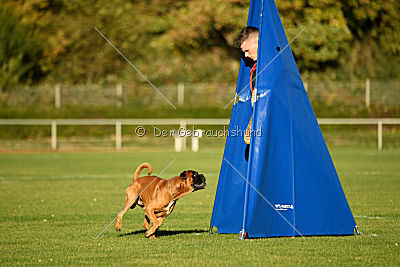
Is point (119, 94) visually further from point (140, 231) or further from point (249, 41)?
point (249, 41)

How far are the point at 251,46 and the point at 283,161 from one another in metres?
1.52

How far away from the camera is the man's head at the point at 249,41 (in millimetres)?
9102

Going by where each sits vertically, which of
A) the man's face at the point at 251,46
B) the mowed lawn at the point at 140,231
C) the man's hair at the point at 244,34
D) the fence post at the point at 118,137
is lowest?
the fence post at the point at 118,137

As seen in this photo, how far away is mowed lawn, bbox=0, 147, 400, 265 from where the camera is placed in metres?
7.80

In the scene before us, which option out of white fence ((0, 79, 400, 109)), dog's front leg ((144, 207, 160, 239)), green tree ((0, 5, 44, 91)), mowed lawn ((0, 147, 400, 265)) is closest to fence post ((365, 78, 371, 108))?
white fence ((0, 79, 400, 109))

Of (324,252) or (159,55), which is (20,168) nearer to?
(324,252)

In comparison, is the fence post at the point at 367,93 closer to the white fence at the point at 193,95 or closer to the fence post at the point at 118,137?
the white fence at the point at 193,95

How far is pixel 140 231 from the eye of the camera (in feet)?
33.4

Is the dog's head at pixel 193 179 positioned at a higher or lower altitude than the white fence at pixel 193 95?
higher

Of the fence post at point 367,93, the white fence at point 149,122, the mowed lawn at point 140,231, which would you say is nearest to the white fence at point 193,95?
the fence post at point 367,93

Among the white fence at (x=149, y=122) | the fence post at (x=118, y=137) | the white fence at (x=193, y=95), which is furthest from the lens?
the white fence at (x=193, y=95)

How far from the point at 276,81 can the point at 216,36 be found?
34.6m

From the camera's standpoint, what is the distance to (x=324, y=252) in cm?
801

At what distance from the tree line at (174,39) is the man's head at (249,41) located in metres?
29.8
